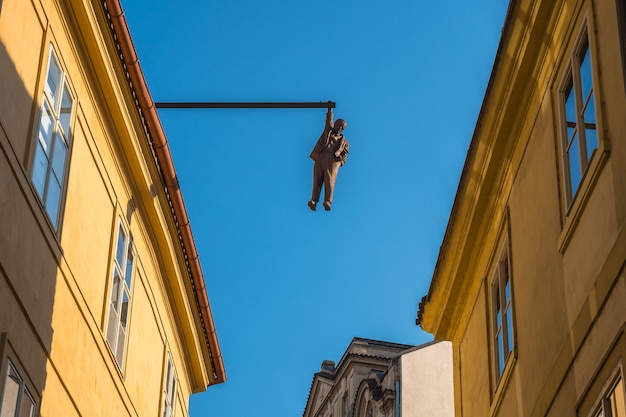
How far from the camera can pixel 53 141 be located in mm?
13734

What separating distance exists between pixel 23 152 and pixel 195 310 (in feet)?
32.5

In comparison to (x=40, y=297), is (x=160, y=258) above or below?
above

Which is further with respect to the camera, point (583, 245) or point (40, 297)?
point (40, 297)

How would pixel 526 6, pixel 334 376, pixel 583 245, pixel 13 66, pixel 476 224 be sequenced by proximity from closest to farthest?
pixel 583 245, pixel 13 66, pixel 526 6, pixel 476 224, pixel 334 376

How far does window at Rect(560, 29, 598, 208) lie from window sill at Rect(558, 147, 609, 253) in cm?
17

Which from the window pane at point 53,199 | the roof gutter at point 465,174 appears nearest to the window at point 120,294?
the window pane at point 53,199

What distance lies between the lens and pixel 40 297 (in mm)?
13133

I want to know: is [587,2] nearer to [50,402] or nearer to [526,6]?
[526,6]

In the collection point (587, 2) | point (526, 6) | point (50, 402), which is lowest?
point (50, 402)

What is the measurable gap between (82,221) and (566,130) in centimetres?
595

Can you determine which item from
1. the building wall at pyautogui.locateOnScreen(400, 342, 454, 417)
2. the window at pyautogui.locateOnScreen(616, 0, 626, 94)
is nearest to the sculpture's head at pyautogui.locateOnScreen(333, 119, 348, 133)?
the window at pyautogui.locateOnScreen(616, 0, 626, 94)

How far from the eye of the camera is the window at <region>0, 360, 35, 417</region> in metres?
11.9

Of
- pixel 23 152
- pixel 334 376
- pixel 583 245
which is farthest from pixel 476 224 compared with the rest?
pixel 334 376

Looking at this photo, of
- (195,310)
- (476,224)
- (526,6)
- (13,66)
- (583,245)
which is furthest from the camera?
(195,310)
